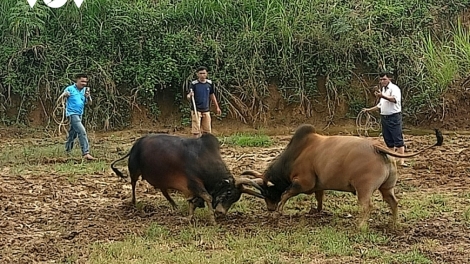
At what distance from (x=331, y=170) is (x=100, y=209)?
293cm

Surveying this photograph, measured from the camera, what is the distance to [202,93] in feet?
41.6

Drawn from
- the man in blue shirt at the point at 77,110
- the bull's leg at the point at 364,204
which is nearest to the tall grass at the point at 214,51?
the man in blue shirt at the point at 77,110

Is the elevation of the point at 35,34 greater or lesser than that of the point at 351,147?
greater

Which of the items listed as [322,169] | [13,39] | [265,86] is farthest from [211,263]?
[13,39]

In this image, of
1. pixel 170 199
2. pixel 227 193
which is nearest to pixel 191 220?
pixel 227 193

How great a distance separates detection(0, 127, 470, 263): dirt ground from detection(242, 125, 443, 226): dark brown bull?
1.31 feet

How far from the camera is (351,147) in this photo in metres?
7.34

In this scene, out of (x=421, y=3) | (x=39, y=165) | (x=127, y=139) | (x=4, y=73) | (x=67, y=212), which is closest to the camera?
(x=67, y=212)

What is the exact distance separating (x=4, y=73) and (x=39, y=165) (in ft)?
19.1

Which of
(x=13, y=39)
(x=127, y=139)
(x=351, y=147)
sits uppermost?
(x=13, y=39)

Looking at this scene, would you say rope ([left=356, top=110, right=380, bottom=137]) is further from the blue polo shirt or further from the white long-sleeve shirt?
the blue polo shirt

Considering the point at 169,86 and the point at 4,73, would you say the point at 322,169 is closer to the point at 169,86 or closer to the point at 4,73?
the point at 169,86

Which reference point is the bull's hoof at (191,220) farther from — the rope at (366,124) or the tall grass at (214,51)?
the tall grass at (214,51)

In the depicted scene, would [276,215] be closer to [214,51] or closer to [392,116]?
[392,116]
